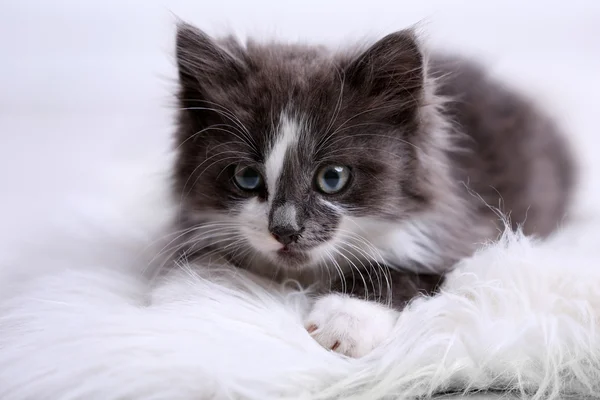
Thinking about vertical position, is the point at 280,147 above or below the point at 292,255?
above

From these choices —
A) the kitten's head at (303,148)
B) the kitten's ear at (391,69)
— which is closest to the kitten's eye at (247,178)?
the kitten's head at (303,148)

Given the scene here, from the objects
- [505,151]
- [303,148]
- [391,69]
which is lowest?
[505,151]

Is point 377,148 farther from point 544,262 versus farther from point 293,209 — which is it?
point 544,262

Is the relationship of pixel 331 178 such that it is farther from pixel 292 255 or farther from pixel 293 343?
pixel 293 343

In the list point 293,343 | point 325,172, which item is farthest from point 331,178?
point 293,343

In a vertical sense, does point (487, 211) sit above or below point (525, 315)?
below

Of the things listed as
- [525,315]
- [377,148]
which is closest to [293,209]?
[377,148]

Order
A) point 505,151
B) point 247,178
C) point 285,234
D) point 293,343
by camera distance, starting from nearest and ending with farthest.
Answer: point 293,343 → point 285,234 → point 247,178 → point 505,151
